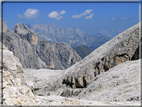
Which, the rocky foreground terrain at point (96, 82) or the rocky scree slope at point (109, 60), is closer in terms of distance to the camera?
the rocky foreground terrain at point (96, 82)

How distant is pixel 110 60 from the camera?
205 ft

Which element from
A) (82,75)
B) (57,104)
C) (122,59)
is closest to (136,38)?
(122,59)

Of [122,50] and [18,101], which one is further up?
[122,50]

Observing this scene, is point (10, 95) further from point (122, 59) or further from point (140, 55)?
point (122, 59)

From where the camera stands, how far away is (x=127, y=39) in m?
61.8

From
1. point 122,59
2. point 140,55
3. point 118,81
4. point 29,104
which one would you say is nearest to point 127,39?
point 122,59

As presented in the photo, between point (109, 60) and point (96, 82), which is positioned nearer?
point (96, 82)

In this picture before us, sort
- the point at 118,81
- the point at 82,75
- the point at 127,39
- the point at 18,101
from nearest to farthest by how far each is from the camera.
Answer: the point at 18,101
the point at 118,81
the point at 127,39
the point at 82,75

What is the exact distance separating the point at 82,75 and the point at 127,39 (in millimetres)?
22578

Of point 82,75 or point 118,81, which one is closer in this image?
point 118,81

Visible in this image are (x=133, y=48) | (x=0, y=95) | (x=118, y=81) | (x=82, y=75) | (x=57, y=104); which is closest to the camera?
(x=0, y=95)

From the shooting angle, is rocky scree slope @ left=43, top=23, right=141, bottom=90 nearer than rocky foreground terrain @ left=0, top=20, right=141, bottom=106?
No

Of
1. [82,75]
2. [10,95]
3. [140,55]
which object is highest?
[140,55]

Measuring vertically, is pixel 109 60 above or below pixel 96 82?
above
